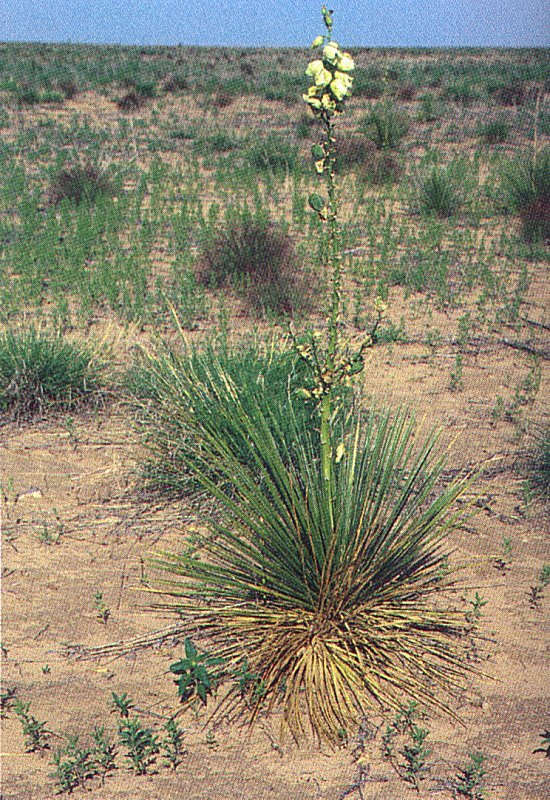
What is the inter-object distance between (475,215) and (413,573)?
7.40 meters

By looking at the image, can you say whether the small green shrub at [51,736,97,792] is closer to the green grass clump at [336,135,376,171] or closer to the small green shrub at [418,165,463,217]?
the small green shrub at [418,165,463,217]

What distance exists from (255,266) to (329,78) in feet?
17.1

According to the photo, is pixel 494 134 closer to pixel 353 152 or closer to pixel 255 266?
pixel 353 152

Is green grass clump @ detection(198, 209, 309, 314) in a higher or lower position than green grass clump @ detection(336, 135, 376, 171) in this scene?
lower

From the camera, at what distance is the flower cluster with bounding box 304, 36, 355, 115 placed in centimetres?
217

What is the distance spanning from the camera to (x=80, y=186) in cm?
1034

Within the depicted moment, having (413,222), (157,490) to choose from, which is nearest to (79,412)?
(157,490)

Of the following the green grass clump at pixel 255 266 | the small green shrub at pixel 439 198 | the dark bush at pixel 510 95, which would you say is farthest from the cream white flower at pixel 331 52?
the dark bush at pixel 510 95

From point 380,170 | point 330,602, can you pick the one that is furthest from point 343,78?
point 380,170

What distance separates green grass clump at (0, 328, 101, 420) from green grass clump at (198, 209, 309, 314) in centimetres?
224

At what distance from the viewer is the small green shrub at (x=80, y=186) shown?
1020cm

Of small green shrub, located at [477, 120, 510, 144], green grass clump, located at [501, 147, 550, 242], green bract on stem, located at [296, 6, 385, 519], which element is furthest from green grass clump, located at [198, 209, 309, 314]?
small green shrub, located at [477, 120, 510, 144]

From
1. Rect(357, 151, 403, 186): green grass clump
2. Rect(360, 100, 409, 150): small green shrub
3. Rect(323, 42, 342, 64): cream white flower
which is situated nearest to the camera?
Rect(323, 42, 342, 64): cream white flower

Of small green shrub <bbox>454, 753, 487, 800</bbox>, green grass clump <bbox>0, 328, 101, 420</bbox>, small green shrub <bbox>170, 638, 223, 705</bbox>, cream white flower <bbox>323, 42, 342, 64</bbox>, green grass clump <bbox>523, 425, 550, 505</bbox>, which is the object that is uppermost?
cream white flower <bbox>323, 42, 342, 64</bbox>
